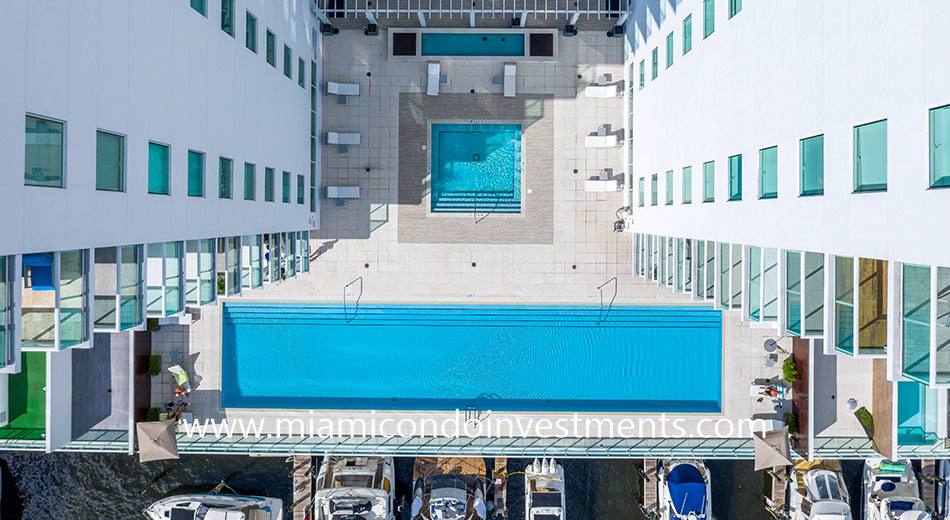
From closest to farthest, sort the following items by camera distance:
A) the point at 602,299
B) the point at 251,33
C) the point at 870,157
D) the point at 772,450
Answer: the point at 870,157
the point at 251,33
the point at 772,450
the point at 602,299

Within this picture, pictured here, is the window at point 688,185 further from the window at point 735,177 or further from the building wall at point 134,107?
the building wall at point 134,107

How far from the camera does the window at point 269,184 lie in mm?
13659

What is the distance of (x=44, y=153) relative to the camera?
7.18 metres

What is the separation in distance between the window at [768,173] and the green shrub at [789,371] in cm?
981

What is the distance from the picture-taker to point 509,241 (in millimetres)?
18062

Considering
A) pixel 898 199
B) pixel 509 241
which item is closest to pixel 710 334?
pixel 509 241

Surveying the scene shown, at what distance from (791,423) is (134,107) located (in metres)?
19.5

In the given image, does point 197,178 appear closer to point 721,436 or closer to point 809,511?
point 721,436

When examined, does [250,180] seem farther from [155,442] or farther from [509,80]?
[155,442]

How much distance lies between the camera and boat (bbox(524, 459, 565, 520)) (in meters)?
17.8

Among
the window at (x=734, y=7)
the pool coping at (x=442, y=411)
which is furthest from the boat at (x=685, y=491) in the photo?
the window at (x=734, y=7)

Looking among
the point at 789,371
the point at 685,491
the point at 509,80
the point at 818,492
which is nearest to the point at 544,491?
the point at 685,491

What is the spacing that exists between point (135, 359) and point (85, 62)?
1229cm

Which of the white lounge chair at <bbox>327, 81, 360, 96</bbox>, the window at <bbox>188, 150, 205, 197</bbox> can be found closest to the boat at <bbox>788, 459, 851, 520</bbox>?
the white lounge chair at <bbox>327, 81, 360, 96</bbox>
